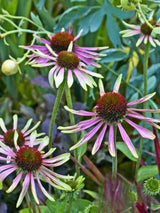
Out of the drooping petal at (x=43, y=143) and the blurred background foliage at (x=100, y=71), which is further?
the blurred background foliage at (x=100, y=71)

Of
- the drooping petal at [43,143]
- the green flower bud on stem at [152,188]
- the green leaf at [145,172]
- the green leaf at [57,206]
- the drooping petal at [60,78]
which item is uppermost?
the drooping petal at [60,78]

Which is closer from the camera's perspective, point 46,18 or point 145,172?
point 145,172

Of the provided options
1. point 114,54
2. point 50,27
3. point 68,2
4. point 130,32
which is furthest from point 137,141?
point 68,2

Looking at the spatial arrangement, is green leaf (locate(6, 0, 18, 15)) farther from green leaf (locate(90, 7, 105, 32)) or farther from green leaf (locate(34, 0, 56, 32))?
green leaf (locate(90, 7, 105, 32))

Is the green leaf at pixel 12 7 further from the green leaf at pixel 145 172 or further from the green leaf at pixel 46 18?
the green leaf at pixel 145 172

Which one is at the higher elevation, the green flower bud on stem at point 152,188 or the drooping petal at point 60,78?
the drooping petal at point 60,78

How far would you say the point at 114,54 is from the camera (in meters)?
1.16

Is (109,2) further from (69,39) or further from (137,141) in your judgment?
(137,141)

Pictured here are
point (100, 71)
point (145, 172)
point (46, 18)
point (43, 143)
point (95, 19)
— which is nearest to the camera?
point (43, 143)

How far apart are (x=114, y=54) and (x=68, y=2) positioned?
1.30 feet

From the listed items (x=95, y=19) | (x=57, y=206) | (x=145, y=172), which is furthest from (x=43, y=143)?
(x=95, y=19)

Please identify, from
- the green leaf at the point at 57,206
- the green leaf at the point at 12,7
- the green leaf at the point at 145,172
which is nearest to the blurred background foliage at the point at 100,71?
the green leaf at the point at 12,7

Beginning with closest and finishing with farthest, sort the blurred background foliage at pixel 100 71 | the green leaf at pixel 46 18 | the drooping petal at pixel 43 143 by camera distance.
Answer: the drooping petal at pixel 43 143 < the blurred background foliage at pixel 100 71 < the green leaf at pixel 46 18

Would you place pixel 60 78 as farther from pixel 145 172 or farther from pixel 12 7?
pixel 12 7
